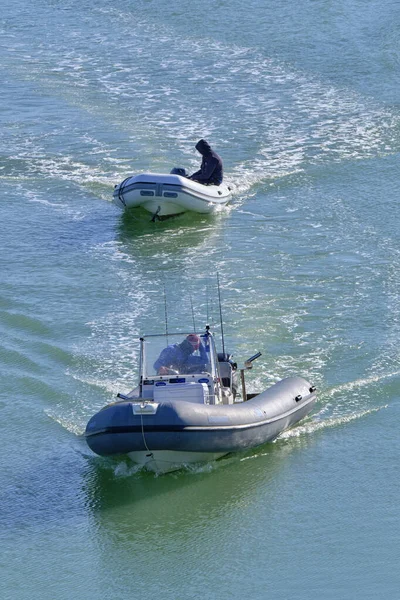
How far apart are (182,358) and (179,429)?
1446mm

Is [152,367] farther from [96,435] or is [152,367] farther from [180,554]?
[180,554]

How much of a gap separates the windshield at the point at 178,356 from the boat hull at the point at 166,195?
26.0ft

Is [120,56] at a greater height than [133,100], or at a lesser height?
greater

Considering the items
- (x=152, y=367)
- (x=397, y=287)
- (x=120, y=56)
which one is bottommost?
(x=152, y=367)

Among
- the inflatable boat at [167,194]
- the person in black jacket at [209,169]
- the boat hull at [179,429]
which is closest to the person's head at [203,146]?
the person in black jacket at [209,169]

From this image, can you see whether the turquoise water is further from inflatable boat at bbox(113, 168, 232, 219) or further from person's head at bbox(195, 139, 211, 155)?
person's head at bbox(195, 139, 211, 155)

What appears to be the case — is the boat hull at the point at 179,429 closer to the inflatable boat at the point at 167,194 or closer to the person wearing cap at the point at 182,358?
the person wearing cap at the point at 182,358

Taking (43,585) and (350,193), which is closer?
(43,585)

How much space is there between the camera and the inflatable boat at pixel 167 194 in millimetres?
22422

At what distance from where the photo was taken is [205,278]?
20.3 metres

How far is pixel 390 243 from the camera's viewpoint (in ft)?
70.2

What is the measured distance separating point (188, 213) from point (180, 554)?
11277mm

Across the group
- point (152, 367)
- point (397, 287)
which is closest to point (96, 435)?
point (152, 367)

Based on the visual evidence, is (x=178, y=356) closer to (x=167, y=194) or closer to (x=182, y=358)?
(x=182, y=358)
